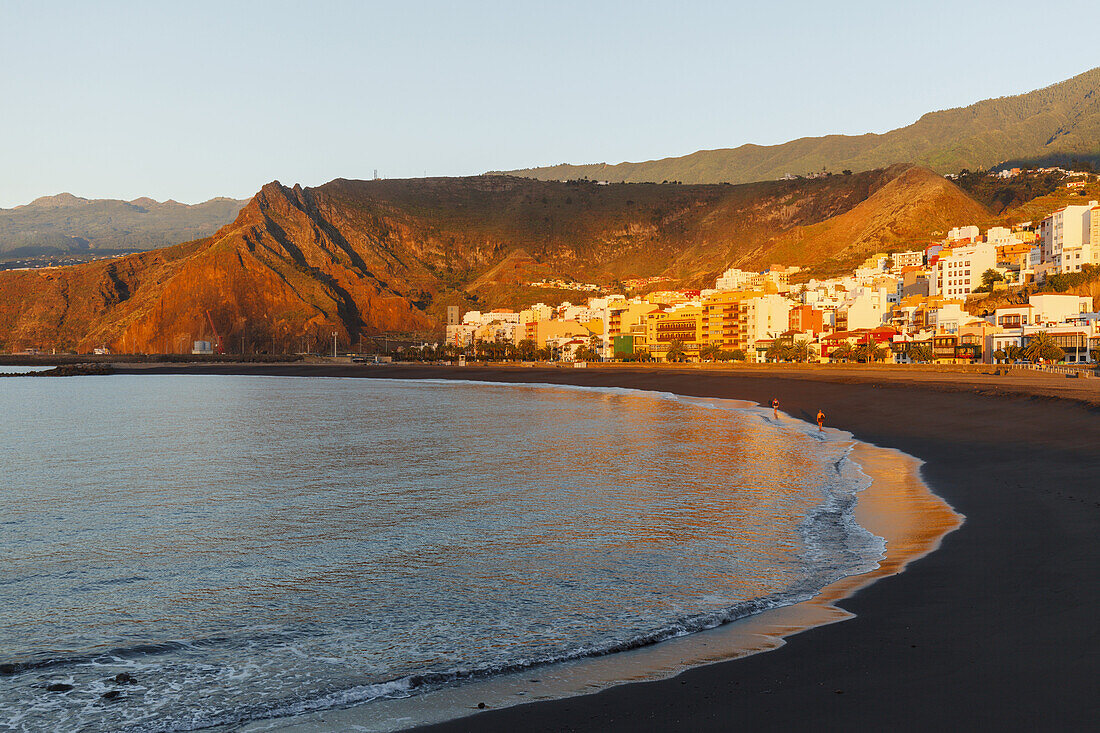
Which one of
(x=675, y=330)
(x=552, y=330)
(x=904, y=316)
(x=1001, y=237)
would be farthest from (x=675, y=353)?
(x=1001, y=237)

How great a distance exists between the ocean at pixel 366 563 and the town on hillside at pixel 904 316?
2848 inches

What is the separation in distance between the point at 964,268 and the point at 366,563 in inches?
4984

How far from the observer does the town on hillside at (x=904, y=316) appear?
9206cm

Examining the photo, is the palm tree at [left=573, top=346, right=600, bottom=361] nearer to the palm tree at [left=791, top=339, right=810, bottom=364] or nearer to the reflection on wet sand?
the palm tree at [left=791, top=339, right=810, bottom=364]

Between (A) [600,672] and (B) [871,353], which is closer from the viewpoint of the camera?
(A) [600,672]

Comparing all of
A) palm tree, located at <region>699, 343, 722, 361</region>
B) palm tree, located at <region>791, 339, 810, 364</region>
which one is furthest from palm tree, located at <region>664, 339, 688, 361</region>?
palm tree, located at <region>791, 339, 810, 364</region>

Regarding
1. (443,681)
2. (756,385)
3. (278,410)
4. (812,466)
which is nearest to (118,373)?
(278,410)

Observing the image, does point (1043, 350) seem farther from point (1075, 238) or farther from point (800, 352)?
point (800, 352)

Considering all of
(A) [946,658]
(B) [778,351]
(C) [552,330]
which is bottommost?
(A) [946,658]

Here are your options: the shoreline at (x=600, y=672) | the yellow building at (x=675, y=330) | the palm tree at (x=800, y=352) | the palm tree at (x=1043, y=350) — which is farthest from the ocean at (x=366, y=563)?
the yellow building at (x=675, y=330)

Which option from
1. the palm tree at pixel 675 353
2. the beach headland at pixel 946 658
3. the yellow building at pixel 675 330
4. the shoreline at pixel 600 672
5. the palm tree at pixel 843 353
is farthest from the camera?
the yellow building at pixel 675 330

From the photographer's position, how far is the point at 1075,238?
107875mm

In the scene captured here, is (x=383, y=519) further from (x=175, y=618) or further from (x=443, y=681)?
(x=443, y=681)

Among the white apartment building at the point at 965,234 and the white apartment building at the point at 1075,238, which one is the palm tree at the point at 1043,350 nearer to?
the white apartment building at the point at 1075,238
